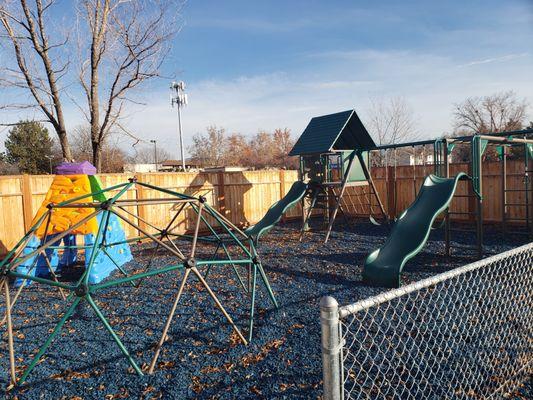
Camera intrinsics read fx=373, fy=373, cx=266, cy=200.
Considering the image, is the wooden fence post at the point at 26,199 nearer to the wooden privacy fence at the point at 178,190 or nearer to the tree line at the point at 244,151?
the wooden privacy fence at the point at 178,190

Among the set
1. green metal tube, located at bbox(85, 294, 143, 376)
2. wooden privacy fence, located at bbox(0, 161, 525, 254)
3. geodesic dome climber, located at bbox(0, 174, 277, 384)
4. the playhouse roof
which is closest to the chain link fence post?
geodesic dome climber, located at bbox(0, 174, 277, 384)

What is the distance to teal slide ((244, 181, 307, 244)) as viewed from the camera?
28.9ft

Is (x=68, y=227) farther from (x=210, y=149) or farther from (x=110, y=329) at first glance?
(x=210, y=149)

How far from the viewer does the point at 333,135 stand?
34.1ft

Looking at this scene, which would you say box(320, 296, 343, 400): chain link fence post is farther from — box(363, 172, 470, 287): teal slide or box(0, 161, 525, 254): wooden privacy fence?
box(0, 161, 525, 254): wooden privacy fence

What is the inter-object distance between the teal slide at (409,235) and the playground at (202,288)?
3cm

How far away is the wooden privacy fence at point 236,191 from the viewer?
28.2 ft

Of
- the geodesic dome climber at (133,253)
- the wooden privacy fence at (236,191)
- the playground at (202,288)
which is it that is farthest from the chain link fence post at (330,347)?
the wooden privacy fence at (236,191)

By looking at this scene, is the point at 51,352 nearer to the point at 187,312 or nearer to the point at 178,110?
the point at 187,312

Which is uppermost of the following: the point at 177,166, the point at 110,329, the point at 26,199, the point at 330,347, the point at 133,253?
the point at 177,166

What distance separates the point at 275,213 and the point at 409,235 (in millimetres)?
3984

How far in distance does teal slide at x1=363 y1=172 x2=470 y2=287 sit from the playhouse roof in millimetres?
3533

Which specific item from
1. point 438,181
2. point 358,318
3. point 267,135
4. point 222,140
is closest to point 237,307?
point 358,318

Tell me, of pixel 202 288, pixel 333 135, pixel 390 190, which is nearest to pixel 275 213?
pixel 333 135
